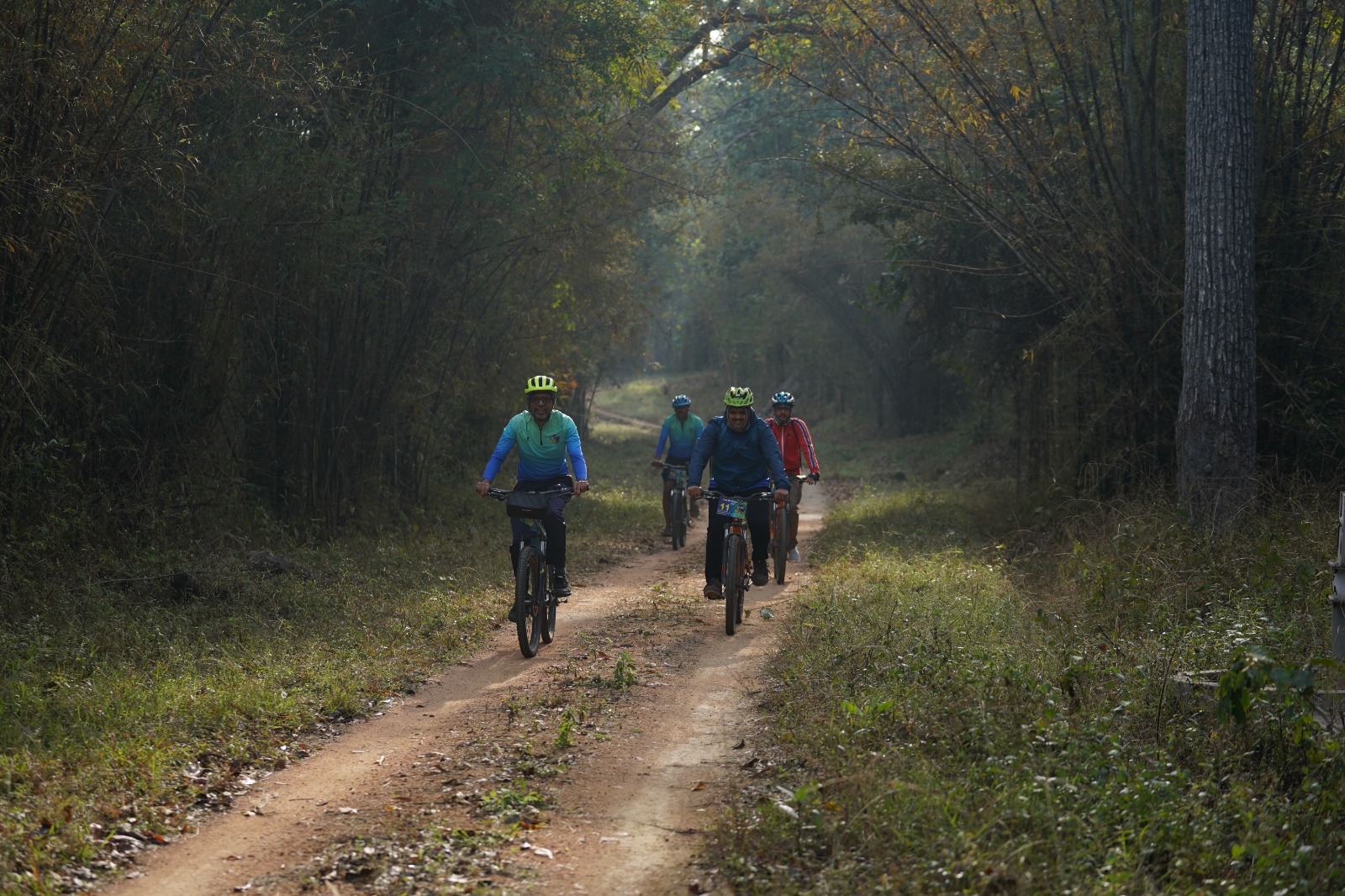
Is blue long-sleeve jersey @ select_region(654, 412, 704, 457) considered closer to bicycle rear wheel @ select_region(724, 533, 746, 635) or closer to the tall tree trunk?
bicycle rear wheel @ select_region(724, 533, 746, 635)

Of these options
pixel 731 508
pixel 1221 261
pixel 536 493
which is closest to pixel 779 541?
pixel 731 508

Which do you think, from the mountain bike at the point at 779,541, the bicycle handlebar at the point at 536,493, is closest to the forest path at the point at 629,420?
the mountain bike at the point at 779,541

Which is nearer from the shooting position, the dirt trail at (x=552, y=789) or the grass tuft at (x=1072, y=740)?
the grass tuft at (x=1072, y=740)

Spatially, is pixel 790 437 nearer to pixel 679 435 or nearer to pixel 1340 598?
pixel 679 435

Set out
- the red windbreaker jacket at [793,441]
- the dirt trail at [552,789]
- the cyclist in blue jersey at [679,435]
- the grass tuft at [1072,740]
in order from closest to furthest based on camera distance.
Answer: the grass tuft at [1072,740]
the dirt trail at [552,789]
the red windbreaker jacket at [793,441]
the cyclist in blue jersey at [679,435]

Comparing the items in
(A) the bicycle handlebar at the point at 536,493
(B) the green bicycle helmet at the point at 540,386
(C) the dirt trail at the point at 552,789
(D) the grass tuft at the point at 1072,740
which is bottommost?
(C) the dirt trail at the point at 552,789

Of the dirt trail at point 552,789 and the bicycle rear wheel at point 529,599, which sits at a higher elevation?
the bicycle rear wheel at point 529,599

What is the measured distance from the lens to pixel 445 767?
6082 millimetres

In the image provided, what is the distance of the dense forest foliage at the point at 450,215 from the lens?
9.05 m

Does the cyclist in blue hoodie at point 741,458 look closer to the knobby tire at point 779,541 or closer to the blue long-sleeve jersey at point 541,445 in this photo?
the blue long-sleeve jersey at point 541,445

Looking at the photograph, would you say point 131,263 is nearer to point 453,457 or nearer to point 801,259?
point 453,457

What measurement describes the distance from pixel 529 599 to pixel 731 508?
192 centimetres

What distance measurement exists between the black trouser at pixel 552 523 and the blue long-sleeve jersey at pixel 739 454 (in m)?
1.19

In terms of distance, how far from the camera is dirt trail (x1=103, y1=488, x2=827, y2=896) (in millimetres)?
4684
